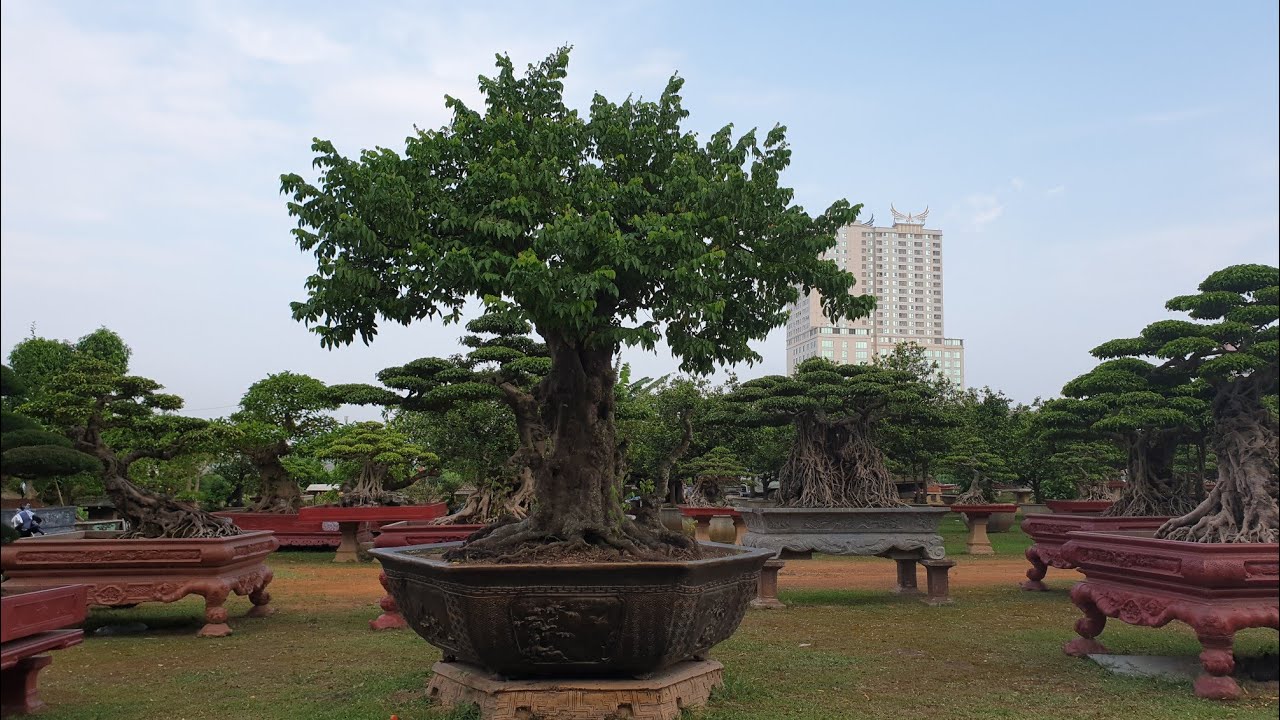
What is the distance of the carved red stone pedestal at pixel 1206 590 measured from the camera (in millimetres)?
4789

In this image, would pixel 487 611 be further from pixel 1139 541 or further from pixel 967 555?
pixel 967 555

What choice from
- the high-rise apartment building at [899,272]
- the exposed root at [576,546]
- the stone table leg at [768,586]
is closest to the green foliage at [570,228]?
the exposed root at [576,546]

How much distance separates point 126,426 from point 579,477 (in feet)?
19.5

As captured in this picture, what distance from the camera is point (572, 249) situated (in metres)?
4.36

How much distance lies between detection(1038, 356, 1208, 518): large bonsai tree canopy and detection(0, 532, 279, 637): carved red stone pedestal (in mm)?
7976

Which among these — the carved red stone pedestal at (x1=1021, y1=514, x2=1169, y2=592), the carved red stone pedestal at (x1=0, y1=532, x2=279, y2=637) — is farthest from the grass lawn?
the carved red stone pedestal at (x1=1021, y1=514, x2=1169, y2=592)

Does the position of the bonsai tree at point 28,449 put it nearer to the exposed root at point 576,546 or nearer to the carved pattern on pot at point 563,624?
the exposed root at point 576,546

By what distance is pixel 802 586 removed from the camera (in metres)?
11.1

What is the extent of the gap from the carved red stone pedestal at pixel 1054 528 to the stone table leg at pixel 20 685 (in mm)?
8074

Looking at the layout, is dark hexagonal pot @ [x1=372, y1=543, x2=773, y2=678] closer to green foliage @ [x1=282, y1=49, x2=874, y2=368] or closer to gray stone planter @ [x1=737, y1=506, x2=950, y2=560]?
green foliage @ [x1=282, y1=49, x2=874, y2=368]

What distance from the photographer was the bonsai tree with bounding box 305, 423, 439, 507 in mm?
16672

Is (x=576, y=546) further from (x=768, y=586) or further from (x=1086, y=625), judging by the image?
(x=768, y=586)

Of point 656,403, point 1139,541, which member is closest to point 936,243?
point 656,403

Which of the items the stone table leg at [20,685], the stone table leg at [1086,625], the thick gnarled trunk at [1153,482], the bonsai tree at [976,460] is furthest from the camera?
the bonsai tree at [976,460]
